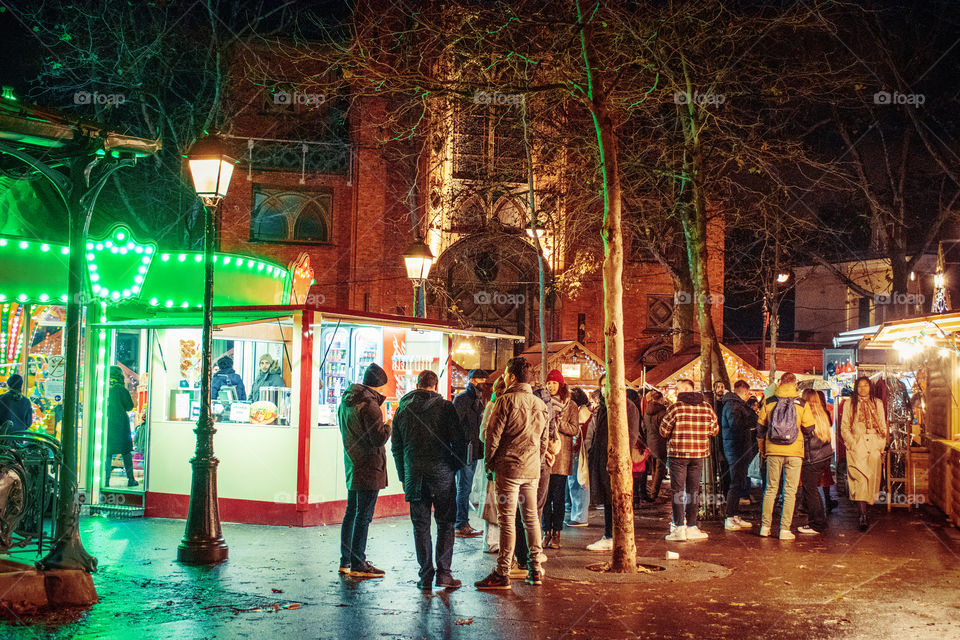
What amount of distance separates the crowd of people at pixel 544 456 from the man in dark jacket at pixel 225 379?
3694 millimetres

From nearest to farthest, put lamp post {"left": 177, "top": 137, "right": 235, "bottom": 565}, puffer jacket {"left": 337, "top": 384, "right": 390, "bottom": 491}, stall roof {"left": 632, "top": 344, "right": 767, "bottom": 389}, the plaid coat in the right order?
puffer jacket {"left": 337, "top": 384, "right": 390, "bottom": 491}, lamp post {"left": 177, "top": 137, "right": 235, "bottom": 565}, the plaid coat, stall roof {"left": 632, "top": 344, "right": 767, "bottom": 389}

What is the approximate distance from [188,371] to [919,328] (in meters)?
10.6

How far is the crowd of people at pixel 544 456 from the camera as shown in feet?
29.4

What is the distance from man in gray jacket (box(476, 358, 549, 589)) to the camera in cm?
892

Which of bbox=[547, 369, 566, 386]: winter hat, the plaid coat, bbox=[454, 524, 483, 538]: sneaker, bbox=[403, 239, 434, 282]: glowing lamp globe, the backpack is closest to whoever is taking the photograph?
bbox=[547, 369, 566, 386]: winter hat

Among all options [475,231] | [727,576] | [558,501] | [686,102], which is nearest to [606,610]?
[727,576]

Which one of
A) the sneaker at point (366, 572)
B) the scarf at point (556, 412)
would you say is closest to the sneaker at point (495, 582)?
the sneaker at point (366, 572)

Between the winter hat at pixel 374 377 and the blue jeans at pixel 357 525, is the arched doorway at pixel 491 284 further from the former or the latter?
the blue jeans at pixel 357 525

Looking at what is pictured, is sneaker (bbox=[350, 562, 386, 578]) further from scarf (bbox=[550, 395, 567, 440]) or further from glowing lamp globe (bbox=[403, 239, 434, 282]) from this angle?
glowing lamp globe (bbox=[403, 239, 434, 282])

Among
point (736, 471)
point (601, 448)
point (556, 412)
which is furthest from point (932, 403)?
point (556, 412)

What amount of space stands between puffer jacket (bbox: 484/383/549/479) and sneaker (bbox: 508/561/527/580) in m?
1.20

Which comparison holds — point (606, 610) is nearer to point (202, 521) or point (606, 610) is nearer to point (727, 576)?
point (727, 576)

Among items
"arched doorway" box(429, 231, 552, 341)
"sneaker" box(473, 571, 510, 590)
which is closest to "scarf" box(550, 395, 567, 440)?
"sneaker" box(473, 571, 510, 590)

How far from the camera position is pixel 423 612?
796 centimetres
